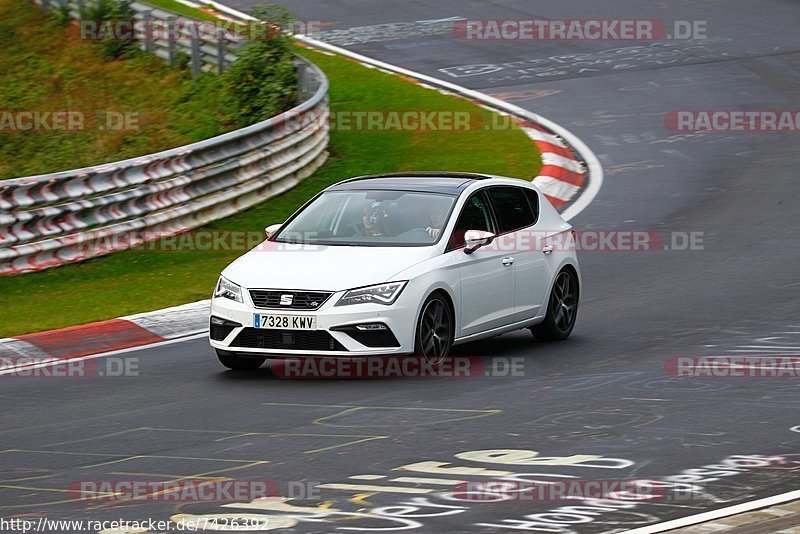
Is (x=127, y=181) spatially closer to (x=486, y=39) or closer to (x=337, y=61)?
(x=337, y=61)

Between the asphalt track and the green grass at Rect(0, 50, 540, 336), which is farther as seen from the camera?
the green grass at Rect(0, 50, 540, 336)

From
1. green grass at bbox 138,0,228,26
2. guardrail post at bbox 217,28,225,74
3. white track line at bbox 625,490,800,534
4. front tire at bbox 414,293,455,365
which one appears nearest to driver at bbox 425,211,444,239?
front tire at bbox 414,293,455,365

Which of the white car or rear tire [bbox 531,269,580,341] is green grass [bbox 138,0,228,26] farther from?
the white car

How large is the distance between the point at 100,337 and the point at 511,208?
157 inches

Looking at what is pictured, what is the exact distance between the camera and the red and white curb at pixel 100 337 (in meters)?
12.5

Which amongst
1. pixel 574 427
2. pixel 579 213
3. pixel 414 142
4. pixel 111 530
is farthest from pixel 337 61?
pixel 111 530

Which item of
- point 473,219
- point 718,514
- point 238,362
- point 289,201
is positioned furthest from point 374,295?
point 289,201

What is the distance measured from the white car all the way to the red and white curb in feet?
6.09

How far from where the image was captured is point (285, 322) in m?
10.9

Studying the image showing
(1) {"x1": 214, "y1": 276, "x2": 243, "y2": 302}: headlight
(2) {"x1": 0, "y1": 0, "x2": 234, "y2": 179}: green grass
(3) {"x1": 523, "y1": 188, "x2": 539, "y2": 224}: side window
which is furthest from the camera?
(2) {"x1": 0, "y1": 0, "x2": 234, "y2": 179}: green grass

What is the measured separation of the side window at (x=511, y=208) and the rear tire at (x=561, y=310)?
0.65m

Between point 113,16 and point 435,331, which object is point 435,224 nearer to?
point 435,331

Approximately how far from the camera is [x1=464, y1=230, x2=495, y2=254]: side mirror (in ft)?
37.9

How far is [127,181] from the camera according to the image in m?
17.1
